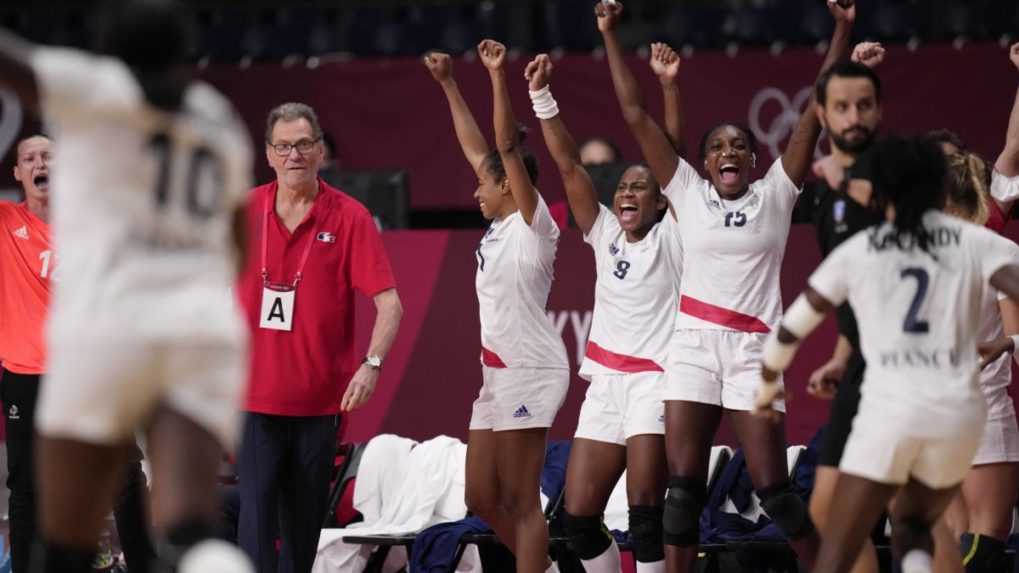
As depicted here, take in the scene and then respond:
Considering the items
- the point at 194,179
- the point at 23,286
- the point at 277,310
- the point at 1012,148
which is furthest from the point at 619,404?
the point at 194,179

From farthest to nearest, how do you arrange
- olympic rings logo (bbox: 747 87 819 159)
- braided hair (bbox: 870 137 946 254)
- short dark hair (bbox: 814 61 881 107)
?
1. olympic rings logo (bbox: 747 87 819 159)
2. short dark hair (bbox: 814 61 881 107)
3. braided hair (bbox: 870 137 946 254)

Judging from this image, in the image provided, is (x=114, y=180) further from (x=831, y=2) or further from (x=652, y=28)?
(x=652, y=28)

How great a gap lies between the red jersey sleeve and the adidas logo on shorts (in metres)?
0.83

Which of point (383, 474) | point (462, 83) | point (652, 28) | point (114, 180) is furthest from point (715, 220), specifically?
point (652, 28)

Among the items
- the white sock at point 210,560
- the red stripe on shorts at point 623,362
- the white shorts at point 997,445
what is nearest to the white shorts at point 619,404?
the red stripe on shorts at point 623,362

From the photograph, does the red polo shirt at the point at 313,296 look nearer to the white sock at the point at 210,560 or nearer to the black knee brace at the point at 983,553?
the black knee brace at the point at 983,553

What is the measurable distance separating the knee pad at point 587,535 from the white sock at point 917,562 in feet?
7.76

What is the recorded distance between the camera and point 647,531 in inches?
294

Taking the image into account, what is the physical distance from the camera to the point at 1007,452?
717 cm

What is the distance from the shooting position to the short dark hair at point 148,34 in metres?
4.20

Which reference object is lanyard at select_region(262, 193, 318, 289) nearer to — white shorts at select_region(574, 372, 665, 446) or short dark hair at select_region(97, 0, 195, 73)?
white shorts at select_region(574, 372, 665, 446)

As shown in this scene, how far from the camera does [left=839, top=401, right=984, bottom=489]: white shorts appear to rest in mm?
5238

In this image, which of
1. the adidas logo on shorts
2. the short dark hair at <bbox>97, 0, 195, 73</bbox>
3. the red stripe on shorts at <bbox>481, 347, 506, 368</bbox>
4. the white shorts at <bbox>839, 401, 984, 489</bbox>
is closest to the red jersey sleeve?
the red stripe on shorts at <bbox>481, 347, 506, 368</bbox>

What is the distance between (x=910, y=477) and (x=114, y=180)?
113 inches
